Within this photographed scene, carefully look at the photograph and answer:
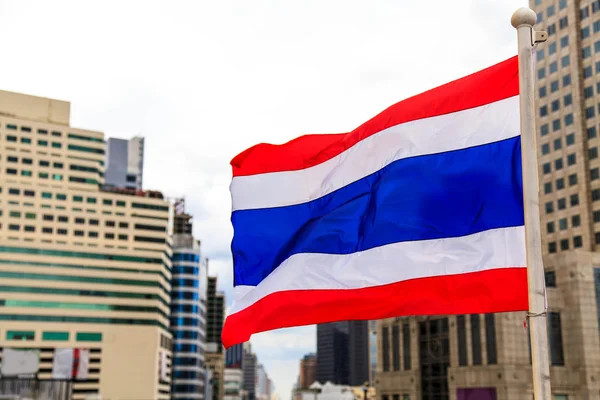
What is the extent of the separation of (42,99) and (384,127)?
185688mm

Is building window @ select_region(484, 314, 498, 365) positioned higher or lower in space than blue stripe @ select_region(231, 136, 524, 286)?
higher

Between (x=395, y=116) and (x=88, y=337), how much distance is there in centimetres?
16522

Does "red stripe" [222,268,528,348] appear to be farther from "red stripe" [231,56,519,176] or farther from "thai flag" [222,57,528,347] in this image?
"red stripe" [231,56,519,176]

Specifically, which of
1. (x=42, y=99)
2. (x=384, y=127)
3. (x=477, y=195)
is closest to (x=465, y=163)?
(x=477, y=195)

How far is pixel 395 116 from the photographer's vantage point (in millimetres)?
11930

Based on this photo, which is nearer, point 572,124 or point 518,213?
point 518,213

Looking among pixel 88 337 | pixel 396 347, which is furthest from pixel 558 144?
pixel 88 337

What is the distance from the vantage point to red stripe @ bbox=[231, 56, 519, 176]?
1077 centimetres

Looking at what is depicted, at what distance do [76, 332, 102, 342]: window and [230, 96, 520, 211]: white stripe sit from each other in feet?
531

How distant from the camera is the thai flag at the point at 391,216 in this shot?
10.6 meters

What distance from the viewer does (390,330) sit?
106m

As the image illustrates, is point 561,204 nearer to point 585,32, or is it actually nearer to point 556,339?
point 585,32

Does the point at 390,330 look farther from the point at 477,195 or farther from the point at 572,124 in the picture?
the point at 477,195

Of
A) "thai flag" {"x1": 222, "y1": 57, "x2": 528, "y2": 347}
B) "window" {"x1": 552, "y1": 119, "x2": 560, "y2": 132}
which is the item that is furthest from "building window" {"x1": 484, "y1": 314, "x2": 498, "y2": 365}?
"thai flag" {"x1": 222, "y1": 57, "x2": 528, "y2": 347}
